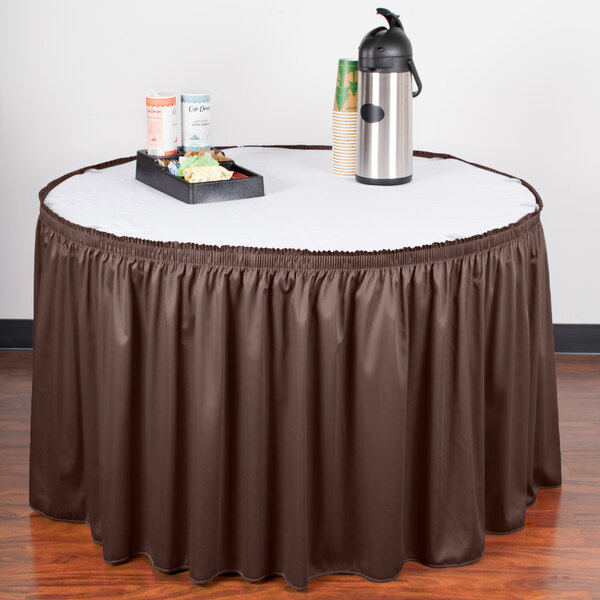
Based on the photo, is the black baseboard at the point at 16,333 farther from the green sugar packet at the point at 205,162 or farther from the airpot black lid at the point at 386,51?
the airpot black lid at the point at 386,51

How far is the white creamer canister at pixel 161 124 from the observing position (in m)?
2.27

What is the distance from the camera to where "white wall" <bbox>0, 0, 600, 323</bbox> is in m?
2.95

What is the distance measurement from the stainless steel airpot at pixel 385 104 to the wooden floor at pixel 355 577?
2.95ft

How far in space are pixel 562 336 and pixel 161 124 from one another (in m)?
1.68

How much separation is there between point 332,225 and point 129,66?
138cm

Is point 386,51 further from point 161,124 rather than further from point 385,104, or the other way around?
point 161,124

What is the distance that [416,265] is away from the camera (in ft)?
5.82

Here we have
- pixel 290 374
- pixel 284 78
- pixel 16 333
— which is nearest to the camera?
pixel 290 374

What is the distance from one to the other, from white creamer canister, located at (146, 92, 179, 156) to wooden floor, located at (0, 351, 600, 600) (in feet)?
2.99

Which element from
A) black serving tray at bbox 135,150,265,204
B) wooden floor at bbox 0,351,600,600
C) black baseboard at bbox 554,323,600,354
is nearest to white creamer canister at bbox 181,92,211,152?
black serving tray at bbox 135,150,265,204

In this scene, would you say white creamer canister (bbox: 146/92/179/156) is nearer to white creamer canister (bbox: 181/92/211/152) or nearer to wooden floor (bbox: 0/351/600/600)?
white creamer canister (bbox: 181/92/211/152)

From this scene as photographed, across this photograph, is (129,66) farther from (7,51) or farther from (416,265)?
(416,265)

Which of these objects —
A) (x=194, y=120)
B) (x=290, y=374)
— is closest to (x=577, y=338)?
(x=194, y=120)

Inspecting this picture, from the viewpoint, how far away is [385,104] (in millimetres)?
2197
